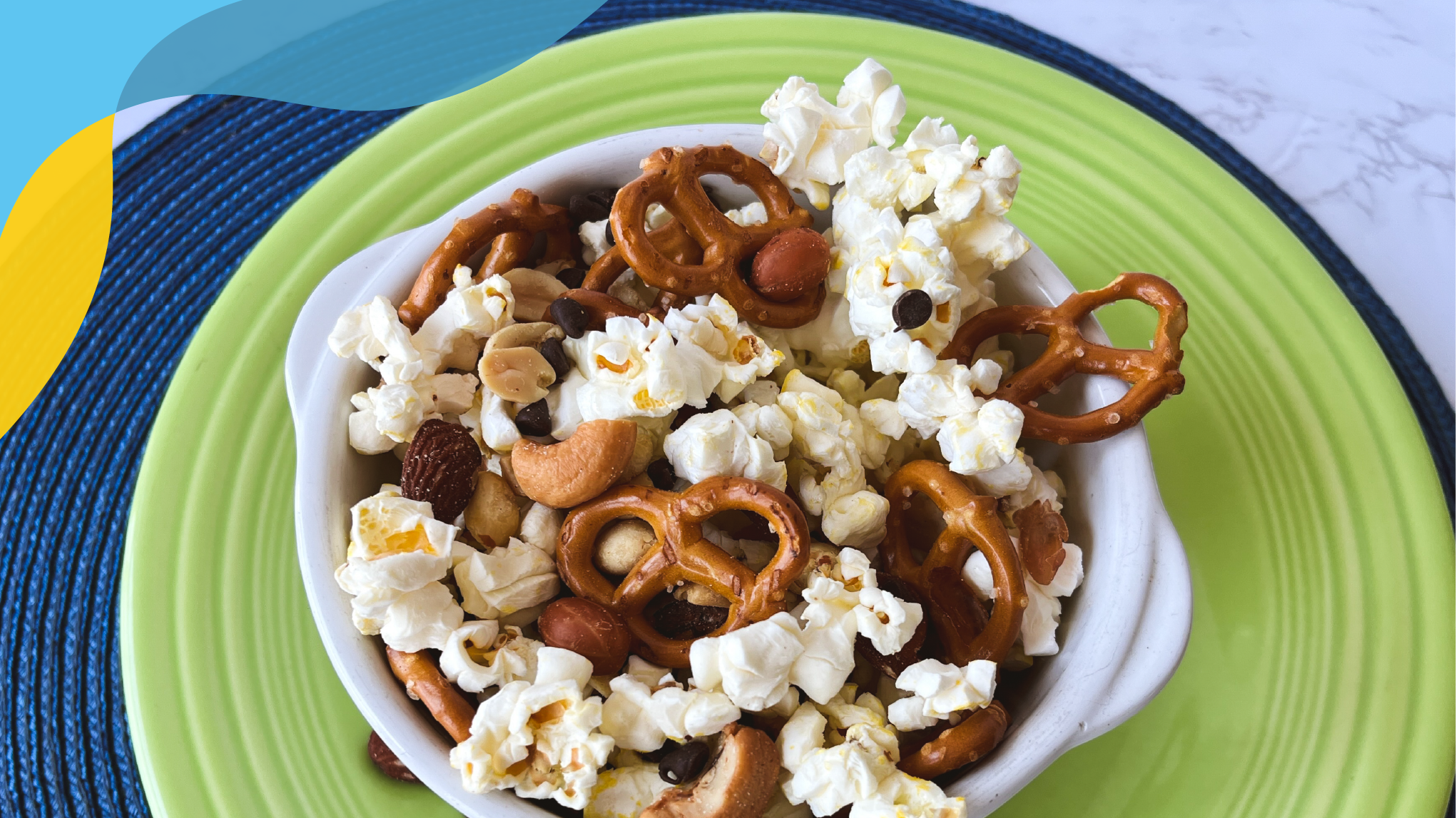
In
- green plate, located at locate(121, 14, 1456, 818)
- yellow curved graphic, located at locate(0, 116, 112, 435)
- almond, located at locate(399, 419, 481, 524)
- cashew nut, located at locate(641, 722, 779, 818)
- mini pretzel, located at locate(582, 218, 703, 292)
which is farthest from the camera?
yellow curved graphic, located at locate(0, 116, 112, 435)

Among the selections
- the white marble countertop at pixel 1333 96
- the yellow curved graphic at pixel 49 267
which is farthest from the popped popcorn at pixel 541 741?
the white marble countertop at pixel 1333 96

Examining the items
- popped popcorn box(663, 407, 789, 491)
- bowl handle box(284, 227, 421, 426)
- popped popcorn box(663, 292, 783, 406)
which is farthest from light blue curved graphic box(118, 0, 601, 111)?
popped popcorn box(663, 407, 789, 491)

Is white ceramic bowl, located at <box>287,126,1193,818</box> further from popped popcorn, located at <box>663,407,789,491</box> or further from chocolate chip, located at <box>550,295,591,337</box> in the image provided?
popped popcorn, located at <box>663,407,789,491</box>

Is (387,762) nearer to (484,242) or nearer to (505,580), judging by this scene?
(505,580)

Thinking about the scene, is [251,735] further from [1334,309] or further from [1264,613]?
[1334,309]

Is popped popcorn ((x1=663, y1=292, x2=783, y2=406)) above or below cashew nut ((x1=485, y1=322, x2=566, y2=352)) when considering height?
below

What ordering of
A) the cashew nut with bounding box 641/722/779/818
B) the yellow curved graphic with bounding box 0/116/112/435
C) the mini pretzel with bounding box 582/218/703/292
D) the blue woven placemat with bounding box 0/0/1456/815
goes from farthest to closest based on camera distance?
the yellow curved graphic with bounding box 0/116/112/435, the blue woven placemat with bounding box 0/0/1456/815, the mini pretzel with bounding box 582/218/703/292, the cashew nut with bounding box 641/722/779/818
